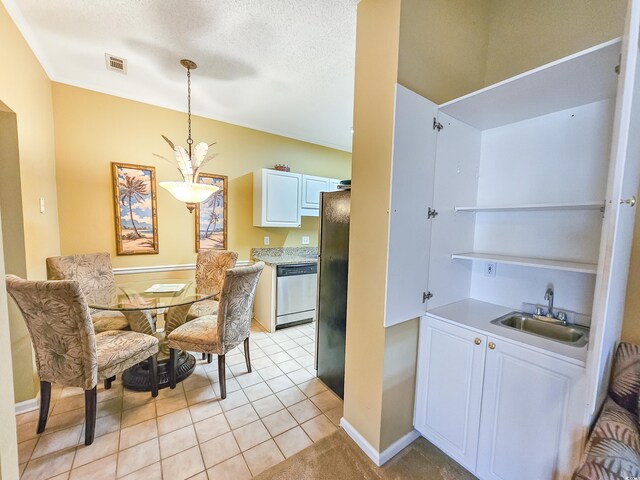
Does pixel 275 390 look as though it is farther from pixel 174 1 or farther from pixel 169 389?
pixel 174 1

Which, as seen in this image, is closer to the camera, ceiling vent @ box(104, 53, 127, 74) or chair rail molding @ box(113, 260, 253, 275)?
ceiling vent @ box(104, 53, 127, 74)

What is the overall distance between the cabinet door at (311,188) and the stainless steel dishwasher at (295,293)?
3.33ft

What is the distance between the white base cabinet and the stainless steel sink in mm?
249

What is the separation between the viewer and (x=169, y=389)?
2.21 m

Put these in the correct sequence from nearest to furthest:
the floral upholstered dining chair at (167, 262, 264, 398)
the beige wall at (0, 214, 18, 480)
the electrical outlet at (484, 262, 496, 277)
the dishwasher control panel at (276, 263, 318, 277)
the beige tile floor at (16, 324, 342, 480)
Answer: the beige wall at (0, 214, 18, 480)
the beige tile floor at (16, 324, 342, 480)
the electrical outlet at (484, 262, 496, 277)
the floral upholstered dining chair at (167, 262, 264, 398)
the dishwasher control panel at (276, 263, 318, 277)

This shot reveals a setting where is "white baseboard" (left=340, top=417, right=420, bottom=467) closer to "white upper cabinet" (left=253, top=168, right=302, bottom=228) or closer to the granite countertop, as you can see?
the granite countertop

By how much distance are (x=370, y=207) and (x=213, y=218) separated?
2524 mm

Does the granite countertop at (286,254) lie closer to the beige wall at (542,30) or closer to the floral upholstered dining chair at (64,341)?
the floral upholstered dining chair at (64,341)

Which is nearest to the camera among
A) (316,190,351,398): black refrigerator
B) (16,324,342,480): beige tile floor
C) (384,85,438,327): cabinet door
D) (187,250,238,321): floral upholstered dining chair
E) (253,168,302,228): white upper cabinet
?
(384,85,438,327): cabinet door

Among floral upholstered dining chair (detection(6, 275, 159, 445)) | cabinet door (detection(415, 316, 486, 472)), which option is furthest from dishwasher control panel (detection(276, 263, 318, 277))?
cabinet door (detection(415, 316, 486, 472))

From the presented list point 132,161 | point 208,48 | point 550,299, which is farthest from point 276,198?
point 550,299

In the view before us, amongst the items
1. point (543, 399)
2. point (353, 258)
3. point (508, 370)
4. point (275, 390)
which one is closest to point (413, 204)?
point (353, 258)

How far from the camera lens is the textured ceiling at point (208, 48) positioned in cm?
170

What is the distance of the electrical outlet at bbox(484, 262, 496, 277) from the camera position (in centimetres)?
185
